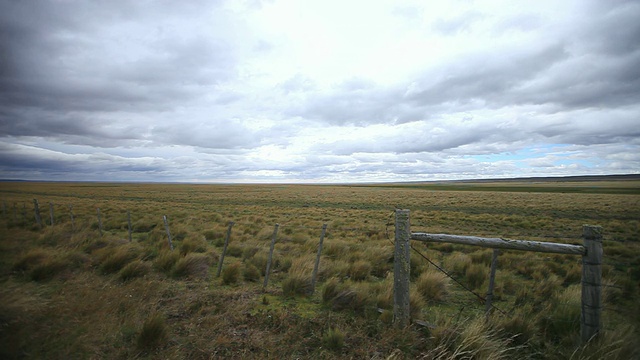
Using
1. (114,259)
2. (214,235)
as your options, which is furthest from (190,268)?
(214,235)

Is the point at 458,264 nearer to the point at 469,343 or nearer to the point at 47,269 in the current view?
the point at 469,343

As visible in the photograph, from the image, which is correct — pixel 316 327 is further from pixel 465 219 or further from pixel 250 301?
pixel 465 219

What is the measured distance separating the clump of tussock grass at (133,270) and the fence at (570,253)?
6247 millimetres

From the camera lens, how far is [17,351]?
3566 millimetres

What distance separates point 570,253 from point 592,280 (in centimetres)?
54

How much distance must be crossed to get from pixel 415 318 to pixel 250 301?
10.9ft

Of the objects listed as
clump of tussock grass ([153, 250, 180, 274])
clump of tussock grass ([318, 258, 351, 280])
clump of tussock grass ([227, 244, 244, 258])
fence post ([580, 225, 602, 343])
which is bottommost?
clump of tussock grass ([227, 244, 244, 258])

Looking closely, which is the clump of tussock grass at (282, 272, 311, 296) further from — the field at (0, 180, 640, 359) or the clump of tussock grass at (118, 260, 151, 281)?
the clump of tussock grass at (118, 260, 151, 281)

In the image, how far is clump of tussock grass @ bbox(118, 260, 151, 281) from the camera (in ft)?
22.5

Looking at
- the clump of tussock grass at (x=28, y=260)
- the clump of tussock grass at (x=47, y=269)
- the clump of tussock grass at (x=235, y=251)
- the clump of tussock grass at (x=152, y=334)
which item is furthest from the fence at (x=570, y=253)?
the clump of tussock grass at (x=28, y=260)

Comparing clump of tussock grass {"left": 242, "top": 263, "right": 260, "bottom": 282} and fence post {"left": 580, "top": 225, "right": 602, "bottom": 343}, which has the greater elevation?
fence post {"left": 580, "top": 225, "right": 602, "bottom": 343}

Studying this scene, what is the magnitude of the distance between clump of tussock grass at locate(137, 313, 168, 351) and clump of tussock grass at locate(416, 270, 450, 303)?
504cm

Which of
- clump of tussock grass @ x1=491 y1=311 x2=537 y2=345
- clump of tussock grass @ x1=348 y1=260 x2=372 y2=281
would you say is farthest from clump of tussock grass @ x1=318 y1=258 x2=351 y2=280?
clump of tussock grass @ x1=491 y1=311 x2=537 y2=345

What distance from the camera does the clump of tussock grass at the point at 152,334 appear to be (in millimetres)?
4049
